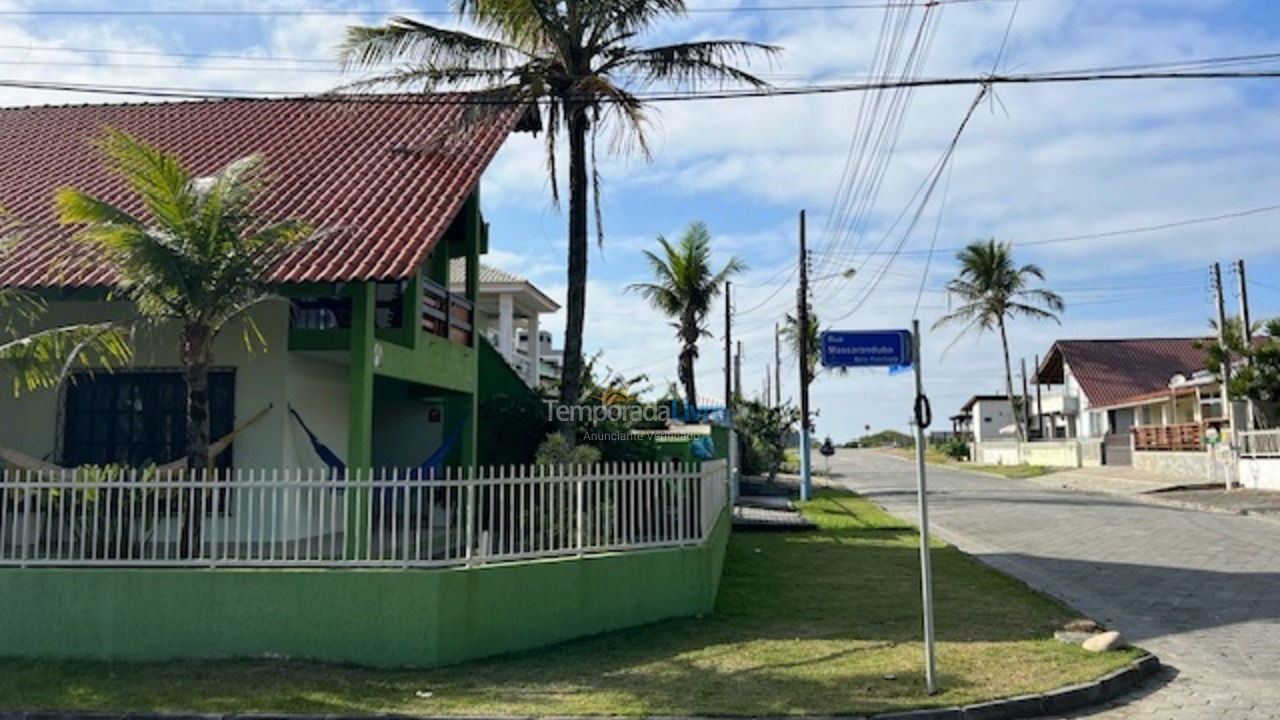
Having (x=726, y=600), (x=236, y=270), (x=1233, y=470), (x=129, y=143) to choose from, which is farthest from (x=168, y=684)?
(x=1233, y=470)

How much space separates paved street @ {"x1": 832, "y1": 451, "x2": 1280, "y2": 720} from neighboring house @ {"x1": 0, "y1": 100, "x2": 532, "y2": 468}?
809 centimetres

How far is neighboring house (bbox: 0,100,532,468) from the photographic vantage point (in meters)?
10.9

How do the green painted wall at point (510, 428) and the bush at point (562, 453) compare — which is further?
the green painted wall at point (510, 428)

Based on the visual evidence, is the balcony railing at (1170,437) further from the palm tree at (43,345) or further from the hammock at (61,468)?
the palm tree at (43,345)

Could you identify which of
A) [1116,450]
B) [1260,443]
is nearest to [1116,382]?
[1116,450]

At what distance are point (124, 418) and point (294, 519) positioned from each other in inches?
196

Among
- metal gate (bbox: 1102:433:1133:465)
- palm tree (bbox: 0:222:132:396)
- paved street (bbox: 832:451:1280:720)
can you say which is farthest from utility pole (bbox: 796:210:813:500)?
metal gate (bbox: 1102:433:1133:465)

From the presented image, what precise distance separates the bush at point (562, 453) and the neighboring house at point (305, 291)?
57.3 inches

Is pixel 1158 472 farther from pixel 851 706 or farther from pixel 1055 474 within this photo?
pixel 851 706

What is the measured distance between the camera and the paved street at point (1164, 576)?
724 cm

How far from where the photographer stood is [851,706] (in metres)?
6.59

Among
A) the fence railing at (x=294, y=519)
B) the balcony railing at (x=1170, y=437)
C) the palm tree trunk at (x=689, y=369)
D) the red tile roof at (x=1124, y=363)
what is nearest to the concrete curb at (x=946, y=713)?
the fence railing at (x=294, y=519)

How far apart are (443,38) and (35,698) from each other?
9.11 metres

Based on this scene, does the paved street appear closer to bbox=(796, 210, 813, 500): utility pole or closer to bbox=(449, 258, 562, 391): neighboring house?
bbox=(796, 210, 813, 500): utility pole
